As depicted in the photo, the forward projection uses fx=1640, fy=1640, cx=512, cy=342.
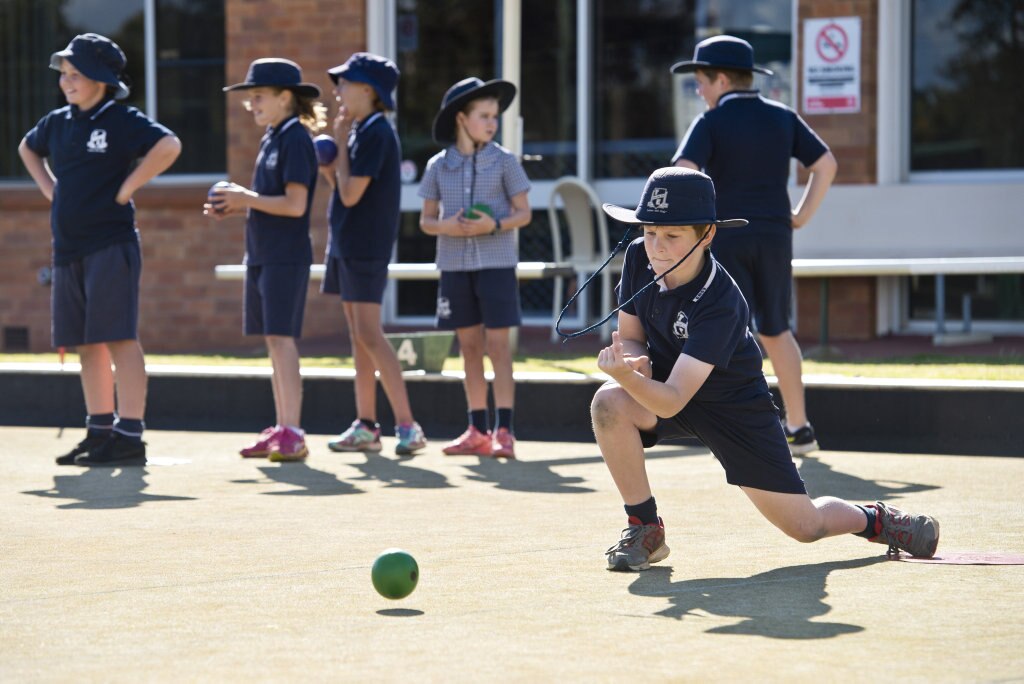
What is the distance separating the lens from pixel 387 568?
4371 mm

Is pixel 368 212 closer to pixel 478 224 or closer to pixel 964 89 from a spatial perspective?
pixel 478 224

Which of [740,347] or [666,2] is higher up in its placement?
[666,2]

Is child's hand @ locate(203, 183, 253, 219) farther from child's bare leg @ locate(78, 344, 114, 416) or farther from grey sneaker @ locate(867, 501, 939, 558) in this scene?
grey sneaker @ locate(867, 501, 939, 558)

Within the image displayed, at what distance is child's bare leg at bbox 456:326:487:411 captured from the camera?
7.94 meters

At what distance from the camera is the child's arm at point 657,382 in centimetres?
445

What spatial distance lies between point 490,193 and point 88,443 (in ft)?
7.27

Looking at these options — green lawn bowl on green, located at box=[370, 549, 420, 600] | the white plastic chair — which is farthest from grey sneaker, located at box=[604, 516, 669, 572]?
the white plastic chair

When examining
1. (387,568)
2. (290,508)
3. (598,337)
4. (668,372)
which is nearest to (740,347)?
(668,372)

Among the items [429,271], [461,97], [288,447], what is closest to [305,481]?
[288,447]

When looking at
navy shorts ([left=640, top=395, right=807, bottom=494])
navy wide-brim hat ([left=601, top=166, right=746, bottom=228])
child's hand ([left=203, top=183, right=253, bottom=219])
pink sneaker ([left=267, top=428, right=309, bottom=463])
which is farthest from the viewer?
pink sneaker ([left=267, top=428, right=309, bottom=463])

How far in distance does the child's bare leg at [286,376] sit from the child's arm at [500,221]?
1.00 m

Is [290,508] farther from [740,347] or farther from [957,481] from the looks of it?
[957,481]

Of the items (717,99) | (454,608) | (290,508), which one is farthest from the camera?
(717,99)

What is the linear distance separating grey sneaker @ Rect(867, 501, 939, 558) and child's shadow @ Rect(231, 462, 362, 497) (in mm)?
2424
